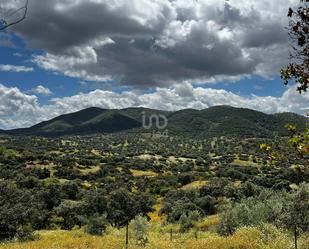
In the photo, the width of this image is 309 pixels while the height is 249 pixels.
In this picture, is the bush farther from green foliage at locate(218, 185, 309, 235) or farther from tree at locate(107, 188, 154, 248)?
tree at locate(107, 188, 154, 248)

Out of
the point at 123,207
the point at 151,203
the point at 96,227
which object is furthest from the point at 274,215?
the point at 151,203

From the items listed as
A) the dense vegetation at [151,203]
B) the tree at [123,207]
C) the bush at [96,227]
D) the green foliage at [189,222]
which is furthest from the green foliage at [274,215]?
the tree at [123,207]

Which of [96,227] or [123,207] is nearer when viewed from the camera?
[96,227]

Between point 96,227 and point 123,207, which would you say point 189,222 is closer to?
point 96,227

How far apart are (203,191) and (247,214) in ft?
138

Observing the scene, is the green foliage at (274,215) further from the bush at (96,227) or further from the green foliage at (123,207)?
the green foliage at (123,207)

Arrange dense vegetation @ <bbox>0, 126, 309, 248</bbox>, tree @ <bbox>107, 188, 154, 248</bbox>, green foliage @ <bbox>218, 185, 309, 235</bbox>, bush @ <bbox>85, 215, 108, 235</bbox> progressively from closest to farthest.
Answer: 1. green foliage @ <bbox>218, 185, 309, 235</bbox>
2. dense vegetation @ <bbox>0, 126, 309, 248</bbox>
3. bush @ <bbox>85, 215, 108, 235</bbox>
4. tree @ <bbox>107, 188, 154, 248</bbox>

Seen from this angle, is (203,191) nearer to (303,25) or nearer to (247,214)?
(247,214)

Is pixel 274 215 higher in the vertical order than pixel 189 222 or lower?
higher

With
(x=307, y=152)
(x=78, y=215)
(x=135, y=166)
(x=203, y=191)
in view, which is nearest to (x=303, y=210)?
(x=307, y=152)

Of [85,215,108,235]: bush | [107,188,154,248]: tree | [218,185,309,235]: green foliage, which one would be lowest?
[107,188,154,248]: tree

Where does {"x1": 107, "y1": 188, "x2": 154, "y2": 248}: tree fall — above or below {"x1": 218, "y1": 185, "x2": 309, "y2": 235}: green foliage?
below

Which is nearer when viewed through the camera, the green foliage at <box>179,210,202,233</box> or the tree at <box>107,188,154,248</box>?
the green foliage at <box>179,210,202,233</box>

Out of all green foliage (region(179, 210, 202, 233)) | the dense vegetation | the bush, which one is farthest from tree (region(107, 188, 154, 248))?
the bush
